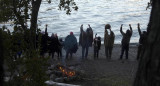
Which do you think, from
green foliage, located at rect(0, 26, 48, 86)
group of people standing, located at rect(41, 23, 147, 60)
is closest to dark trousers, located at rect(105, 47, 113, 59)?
group of people standing, located at rect(41, 23, 147, 60)

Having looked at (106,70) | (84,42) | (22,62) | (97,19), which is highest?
(22,62)

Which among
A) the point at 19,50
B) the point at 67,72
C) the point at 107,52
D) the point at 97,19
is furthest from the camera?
the point at 97,19

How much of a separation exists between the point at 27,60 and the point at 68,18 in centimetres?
4407

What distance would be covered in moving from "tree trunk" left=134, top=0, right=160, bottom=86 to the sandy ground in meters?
9.65

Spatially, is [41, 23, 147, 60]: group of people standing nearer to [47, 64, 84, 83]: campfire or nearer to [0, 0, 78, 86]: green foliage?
[47, 64, 84, 83]: campfire

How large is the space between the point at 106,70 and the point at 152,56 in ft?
40.0

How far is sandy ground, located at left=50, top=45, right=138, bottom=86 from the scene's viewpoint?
12.8 metres

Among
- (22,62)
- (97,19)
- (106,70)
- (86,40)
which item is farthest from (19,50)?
(97,19)

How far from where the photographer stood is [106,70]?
48.4 ft

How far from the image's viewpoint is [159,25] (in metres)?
2.60

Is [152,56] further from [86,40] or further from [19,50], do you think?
[86,40]

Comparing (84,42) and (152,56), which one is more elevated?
(152,56)

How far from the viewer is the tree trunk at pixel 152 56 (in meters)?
2.59

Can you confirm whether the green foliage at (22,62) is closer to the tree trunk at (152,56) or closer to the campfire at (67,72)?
the tree trunk at (152,56)
